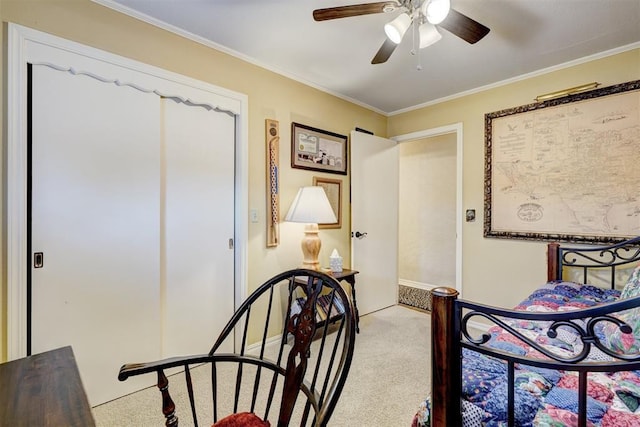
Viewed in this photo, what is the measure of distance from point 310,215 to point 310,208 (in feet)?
0.22

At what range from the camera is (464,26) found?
5.49 ft

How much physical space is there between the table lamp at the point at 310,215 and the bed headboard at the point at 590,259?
1.87 m

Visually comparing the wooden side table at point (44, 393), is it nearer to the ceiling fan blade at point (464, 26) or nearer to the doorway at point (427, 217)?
the ceiling fan blade at point (464, 26)

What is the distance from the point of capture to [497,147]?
10.0ft

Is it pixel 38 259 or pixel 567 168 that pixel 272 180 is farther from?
pixel 567 168

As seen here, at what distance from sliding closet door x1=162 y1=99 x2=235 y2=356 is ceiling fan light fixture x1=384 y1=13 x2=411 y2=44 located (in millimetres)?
1425

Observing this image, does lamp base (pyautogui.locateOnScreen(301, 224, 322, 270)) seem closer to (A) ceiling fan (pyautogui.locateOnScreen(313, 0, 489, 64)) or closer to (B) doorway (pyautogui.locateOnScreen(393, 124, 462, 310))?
(A) ceiling fan (pyautogui.locateOnScreen(313, 0, 489, 64))

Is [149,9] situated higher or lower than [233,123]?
higher

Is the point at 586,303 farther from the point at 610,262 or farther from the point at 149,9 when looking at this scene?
the point at 149,9

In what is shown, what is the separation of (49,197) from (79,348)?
903mm

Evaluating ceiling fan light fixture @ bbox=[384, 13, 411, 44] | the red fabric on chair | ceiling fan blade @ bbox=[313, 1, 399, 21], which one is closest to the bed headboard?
ceiling fan light fixture @ bbox=[384, 13, 411, 44]

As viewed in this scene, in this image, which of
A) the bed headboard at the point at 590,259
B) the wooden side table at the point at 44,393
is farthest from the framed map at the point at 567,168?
the wooden side table at the point at 44,393

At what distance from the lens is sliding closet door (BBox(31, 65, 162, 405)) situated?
173 cm

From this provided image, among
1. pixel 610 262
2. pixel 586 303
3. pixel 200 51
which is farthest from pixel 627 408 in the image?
pixel 200 51
